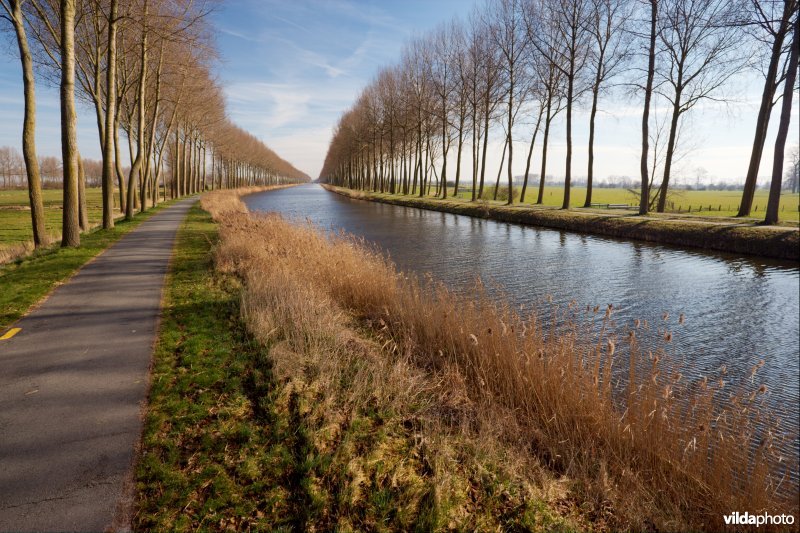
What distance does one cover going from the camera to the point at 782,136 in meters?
17.4

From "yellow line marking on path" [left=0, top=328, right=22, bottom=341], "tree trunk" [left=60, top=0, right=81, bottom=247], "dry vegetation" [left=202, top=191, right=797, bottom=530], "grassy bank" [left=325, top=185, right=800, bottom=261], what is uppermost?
"tree trunk" [left=60, top=0, right=81, bottom=247]

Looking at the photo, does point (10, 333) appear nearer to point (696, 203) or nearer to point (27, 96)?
point (27, 96)

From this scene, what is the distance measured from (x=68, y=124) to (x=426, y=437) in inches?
549

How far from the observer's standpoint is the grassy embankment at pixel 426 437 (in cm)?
319

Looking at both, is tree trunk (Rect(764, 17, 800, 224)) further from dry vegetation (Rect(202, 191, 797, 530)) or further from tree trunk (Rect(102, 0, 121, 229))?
tree trunk (Rect(102, 0, 121, 229))

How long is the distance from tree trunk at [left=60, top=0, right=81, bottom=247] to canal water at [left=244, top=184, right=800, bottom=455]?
9.98 meters

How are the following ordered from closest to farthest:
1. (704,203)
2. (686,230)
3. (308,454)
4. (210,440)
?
(308,454) < (210,440) < (686,230) < (704,203)

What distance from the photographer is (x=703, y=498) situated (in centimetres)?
359

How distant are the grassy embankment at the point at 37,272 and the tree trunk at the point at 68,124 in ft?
2.48

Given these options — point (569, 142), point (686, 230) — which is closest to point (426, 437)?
point (686, 230)

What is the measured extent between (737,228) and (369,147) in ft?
177

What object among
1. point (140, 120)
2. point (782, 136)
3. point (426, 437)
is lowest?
point (426, 437)

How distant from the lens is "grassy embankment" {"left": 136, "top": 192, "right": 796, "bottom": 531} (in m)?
3.19

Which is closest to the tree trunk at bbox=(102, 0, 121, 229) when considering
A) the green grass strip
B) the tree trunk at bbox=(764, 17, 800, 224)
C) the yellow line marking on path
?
the yellow line marking on path
